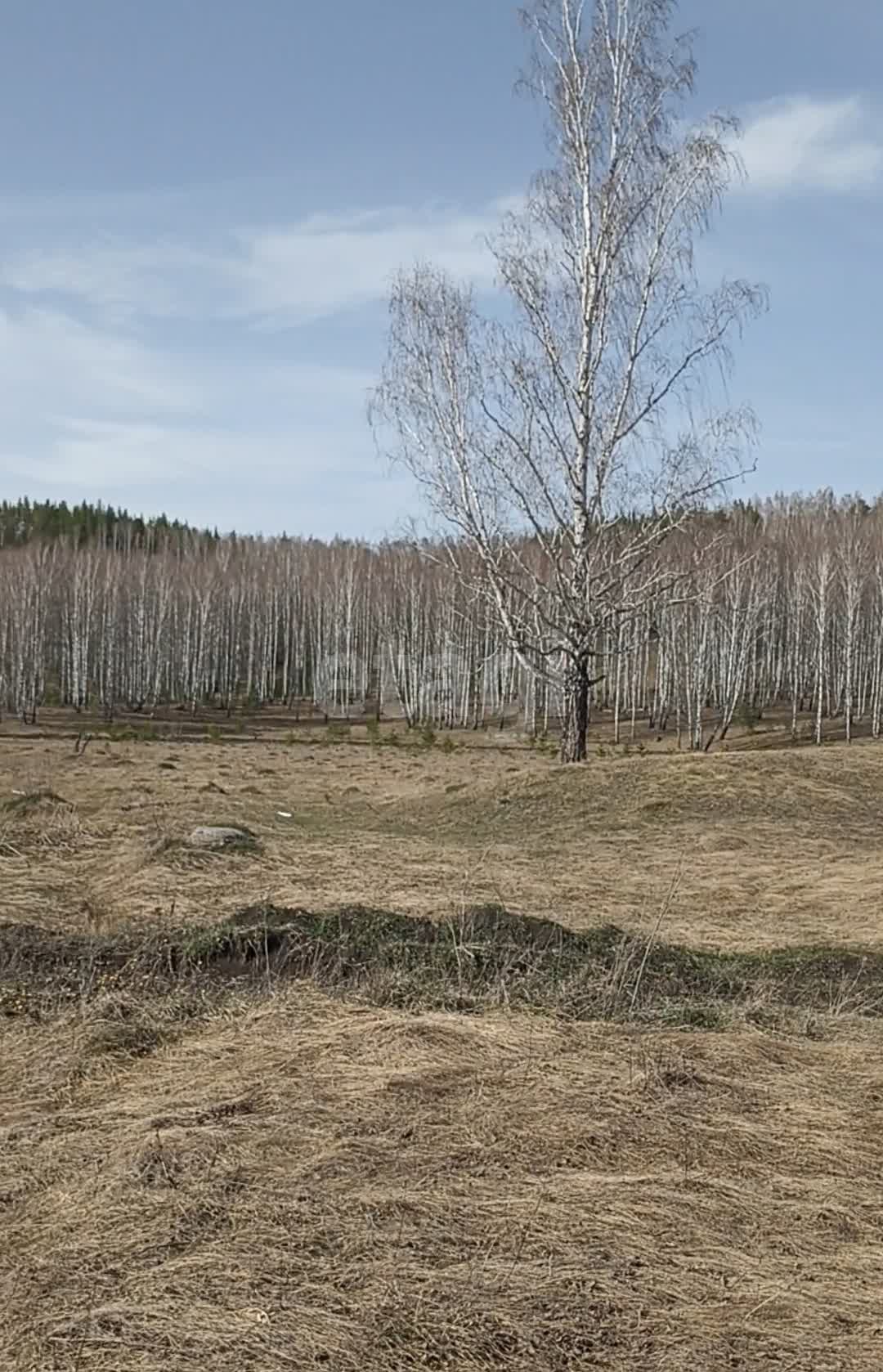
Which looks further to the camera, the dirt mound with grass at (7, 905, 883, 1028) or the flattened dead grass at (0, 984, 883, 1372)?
the dirt mound with grass at (7, 905, 883, 1028)

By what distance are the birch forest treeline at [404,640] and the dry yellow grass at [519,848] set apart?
26757 millimetres

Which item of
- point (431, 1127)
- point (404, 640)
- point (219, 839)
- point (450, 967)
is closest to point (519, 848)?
point (219, 839)

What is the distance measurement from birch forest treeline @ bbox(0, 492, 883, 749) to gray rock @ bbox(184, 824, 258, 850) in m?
31.7

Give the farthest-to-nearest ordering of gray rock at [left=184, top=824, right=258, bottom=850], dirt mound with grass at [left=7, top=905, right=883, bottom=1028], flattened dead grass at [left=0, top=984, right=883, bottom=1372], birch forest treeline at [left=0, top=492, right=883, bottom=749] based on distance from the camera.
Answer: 1. birch forest treeline at [left=0, top=492, right=883, bottom=749]
2. gray rock at [left=184, top=824, right=258, bottom=850]
3. dirt mound with grass at [left=7, top=905, right=883, bottom=1028]
4. flattened dead grass at [left=0, top=984, right=883, bottom=1372]

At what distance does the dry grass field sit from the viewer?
9.51 ft

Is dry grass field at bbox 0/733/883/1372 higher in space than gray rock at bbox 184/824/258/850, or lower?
lower

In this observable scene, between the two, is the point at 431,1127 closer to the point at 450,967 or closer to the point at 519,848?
the point at 450,967

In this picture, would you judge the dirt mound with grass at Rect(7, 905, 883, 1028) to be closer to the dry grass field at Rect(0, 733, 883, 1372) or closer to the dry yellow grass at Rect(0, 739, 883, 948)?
the dry grass field at Rect(0, 733, 883, 1372)

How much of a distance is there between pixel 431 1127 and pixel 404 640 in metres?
54.7

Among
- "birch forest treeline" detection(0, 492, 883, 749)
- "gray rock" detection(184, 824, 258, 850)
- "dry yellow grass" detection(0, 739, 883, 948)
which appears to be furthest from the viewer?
"birch forest treeline" detection(0, 492, 883, 749)

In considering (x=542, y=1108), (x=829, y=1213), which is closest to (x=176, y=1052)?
(x=542, y=1108)

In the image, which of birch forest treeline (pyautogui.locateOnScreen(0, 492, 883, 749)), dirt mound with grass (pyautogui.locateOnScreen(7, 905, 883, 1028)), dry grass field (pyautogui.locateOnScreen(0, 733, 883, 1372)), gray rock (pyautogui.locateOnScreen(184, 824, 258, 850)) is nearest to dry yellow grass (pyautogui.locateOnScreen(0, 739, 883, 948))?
dry grass field (pyautogui.locateOnScreen(0, 733, 883, 1372))

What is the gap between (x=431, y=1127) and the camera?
4051mm

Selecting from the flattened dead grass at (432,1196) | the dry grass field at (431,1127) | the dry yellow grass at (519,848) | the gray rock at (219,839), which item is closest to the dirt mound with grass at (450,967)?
the dry grass field at (431,1127)
